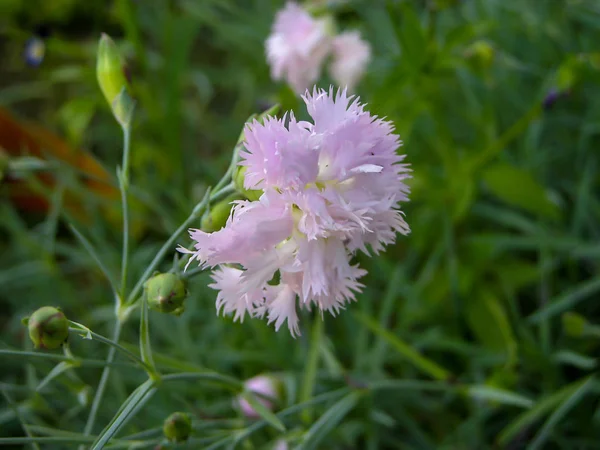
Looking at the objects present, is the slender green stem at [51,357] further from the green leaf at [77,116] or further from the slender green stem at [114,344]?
the green leaf at [77,116]

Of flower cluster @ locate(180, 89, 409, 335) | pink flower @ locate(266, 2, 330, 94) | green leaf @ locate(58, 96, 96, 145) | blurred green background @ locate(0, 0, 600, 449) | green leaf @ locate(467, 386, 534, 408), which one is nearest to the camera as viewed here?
flower cluster @ locate(180, 89, 409, 335)

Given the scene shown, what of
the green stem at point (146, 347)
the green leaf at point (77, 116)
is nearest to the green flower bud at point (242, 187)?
the green stem at point (146, 347)

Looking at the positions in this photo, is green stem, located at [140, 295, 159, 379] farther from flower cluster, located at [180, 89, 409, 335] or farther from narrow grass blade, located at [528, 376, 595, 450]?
narrow grass blade, located at [528, 376, 595, 450]

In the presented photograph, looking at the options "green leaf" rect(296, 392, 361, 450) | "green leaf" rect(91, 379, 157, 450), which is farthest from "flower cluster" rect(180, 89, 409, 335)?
"green leaf" rect(296, 392, 361, 450)

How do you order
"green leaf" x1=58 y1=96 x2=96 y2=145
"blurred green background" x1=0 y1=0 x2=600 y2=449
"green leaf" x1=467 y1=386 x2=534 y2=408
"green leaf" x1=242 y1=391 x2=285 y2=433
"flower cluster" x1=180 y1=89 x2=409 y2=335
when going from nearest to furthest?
"flower cluster" x1=180 y1=89 x2=409 y2=335 → "green leaf" x1=242 y1=391 x2=285 y2=433 → "green leaf" x1=467 y1=386 x2=534 y2=408 → "blurred green background" x1=0 y1=0 x2=600 y2=449 → "green leaf" x1=58 y1=96 x2=96 y2=145

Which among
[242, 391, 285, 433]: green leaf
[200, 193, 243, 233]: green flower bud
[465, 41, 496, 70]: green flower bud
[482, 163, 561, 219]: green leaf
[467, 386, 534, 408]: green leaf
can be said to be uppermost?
[465, 41, 496, 70]: green flower bud

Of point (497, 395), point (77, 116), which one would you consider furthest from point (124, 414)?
point (77, 116)

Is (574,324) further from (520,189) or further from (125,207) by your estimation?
(125,207)
